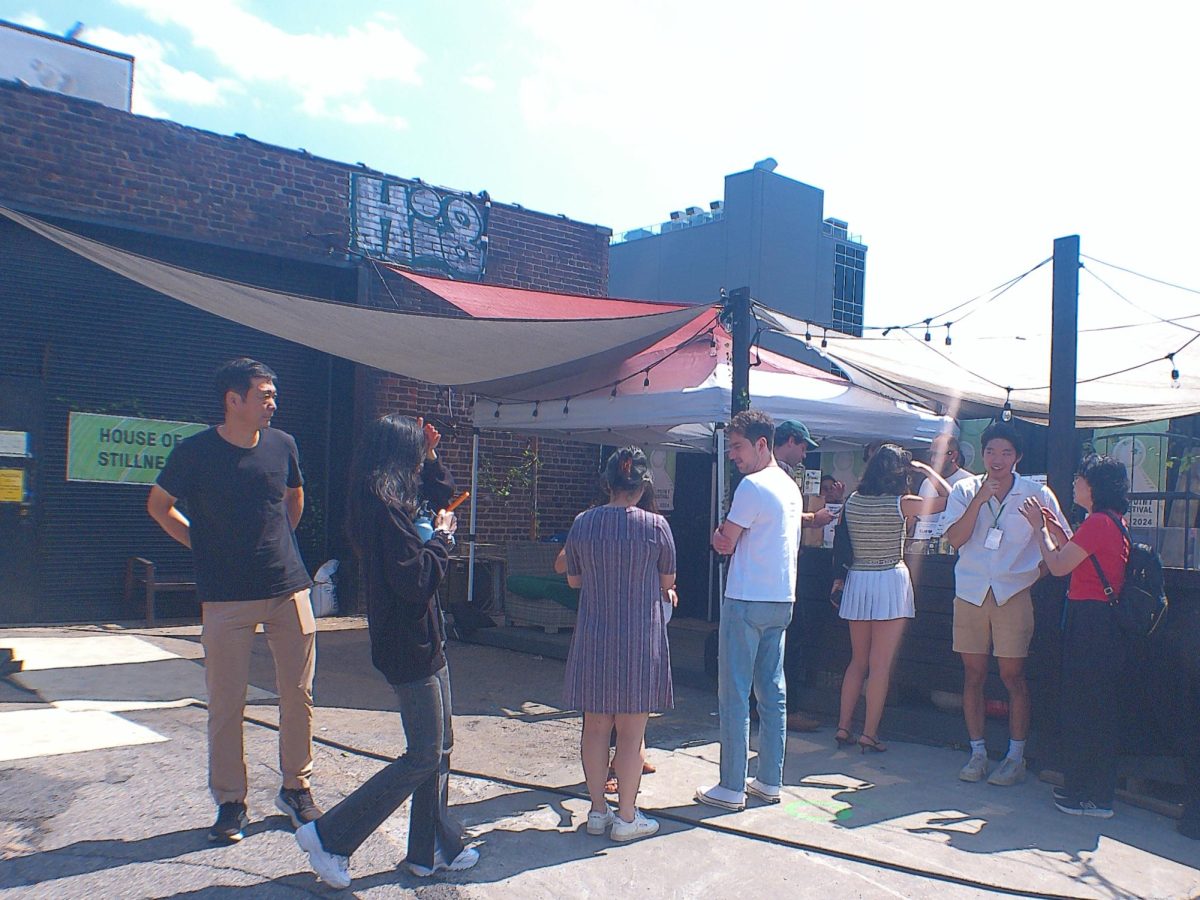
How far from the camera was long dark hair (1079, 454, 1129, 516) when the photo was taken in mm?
4520

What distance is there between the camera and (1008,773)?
490 centimetres

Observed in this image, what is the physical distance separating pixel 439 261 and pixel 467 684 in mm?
5439

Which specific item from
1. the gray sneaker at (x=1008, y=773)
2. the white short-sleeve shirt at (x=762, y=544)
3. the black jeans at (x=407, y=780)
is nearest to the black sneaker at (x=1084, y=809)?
the gray sneaker at (x=1008, y=773)

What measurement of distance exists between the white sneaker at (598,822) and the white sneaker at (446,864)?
0.54 m

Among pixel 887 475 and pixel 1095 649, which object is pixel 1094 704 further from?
pixel 887 475

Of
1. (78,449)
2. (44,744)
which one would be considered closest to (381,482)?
(44,744)

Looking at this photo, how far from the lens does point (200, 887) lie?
3318 mm

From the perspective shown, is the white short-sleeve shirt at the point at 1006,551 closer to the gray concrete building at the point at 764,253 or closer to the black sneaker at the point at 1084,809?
the black sneaker at the point at 1084,809

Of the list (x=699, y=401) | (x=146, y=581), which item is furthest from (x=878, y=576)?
(x=146, y=581)

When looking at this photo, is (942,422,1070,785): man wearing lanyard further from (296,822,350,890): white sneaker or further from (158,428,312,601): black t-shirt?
(158,428,312,601): black t-shirt

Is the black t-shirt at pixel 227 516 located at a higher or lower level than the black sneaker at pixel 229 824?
higher

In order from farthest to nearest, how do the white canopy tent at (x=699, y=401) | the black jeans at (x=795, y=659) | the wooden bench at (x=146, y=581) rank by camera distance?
the wooden bench at (x=146, y=581), the white canopy tent at (x=699, y=401), the black jeans at (x=795, y=659)

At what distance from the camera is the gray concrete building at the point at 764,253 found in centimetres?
1777

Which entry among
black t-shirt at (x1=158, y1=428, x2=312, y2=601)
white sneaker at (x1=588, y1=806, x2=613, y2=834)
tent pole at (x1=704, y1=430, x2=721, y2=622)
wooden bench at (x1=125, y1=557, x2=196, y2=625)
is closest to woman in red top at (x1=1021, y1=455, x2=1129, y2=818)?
white sneaker at (x1=588, y1=806, x2=613, y2=834)
